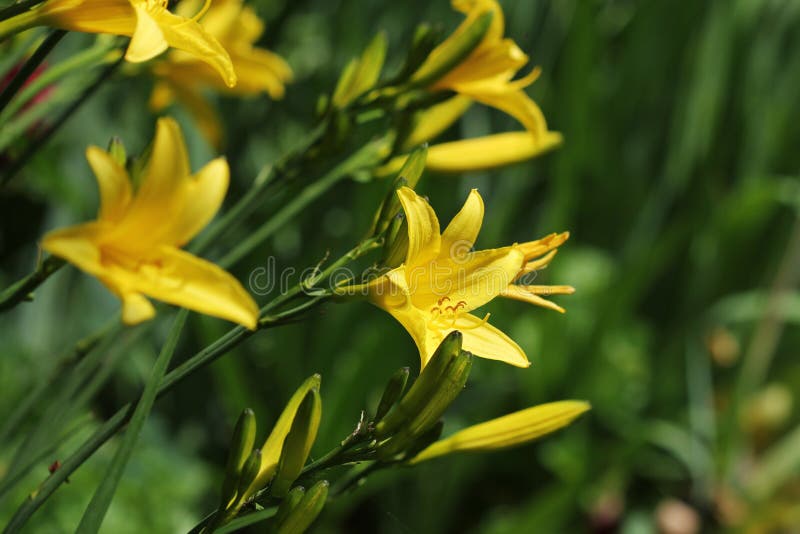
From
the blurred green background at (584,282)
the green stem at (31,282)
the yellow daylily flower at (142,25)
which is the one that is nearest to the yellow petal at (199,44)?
the yellow daylily flower at (142,25)

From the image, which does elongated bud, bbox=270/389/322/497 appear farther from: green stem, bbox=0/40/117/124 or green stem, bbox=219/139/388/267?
green stem, bbox=0/40/117/124

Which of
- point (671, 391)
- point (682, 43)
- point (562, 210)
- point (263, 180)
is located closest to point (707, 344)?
point (671, 391)

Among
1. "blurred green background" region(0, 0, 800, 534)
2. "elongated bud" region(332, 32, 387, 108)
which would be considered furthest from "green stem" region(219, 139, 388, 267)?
"blurred green background" region(0, 0, 800, 534)

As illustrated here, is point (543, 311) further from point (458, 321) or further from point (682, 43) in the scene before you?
point (458, 321)

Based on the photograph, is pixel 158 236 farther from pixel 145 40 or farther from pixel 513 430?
pixel 513 430

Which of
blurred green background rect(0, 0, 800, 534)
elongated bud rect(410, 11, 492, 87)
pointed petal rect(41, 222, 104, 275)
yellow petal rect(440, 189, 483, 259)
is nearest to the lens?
pointed petal rect(41, 222, 104, 275)

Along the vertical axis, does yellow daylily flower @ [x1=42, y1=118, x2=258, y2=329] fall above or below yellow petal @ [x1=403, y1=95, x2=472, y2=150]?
above
